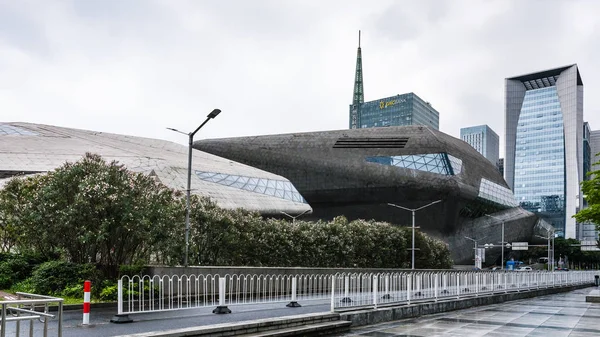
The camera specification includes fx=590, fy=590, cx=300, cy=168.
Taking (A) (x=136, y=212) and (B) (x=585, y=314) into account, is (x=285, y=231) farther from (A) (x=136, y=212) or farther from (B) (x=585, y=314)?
(B) (x=585, y=314)

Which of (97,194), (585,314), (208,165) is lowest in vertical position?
(585,314)

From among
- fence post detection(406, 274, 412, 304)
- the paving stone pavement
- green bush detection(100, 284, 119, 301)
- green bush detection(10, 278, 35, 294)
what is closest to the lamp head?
green bush detection(100, 284, 119, 301)

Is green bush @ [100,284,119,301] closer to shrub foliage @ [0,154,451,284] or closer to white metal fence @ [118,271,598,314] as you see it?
white metal fence @ [118,271,598,314]

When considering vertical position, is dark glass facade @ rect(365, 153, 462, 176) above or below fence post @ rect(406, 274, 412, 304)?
above

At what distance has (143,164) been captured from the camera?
192ft

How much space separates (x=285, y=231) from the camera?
130ft

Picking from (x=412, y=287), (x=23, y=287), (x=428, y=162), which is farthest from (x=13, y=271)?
(x=428, y=162)

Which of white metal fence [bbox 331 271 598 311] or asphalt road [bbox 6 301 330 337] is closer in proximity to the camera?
asphalt road [bbox 6 301 330 337]

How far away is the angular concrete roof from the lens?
5541 cm

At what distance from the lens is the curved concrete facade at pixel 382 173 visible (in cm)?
7819

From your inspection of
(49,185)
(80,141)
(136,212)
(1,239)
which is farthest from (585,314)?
(80,141)

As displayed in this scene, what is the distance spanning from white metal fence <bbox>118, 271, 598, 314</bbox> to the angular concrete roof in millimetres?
28743

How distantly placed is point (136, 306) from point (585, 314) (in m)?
15.9

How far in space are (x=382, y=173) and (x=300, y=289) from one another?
2289 inches
